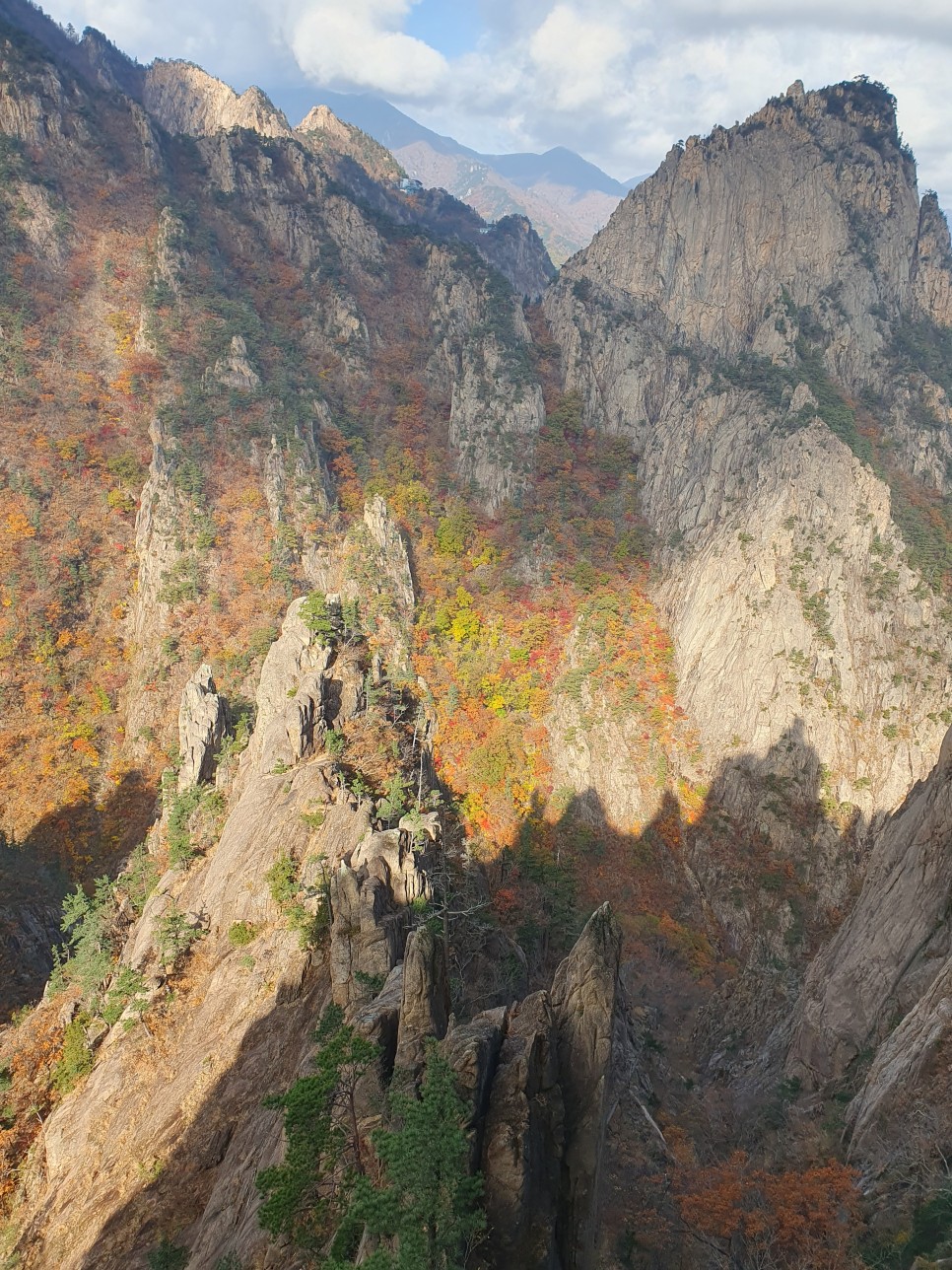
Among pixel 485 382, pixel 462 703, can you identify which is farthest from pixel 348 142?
pixel 462 703

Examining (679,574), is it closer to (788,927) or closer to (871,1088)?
(788,927)

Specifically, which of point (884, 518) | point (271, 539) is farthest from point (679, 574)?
point (271, 539)

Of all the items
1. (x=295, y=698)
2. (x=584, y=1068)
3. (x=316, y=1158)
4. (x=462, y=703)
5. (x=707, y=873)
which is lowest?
(x=707, y=873)

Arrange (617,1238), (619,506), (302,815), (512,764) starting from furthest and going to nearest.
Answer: (619,506) < (512,764) < (302,815) < (617,1238)

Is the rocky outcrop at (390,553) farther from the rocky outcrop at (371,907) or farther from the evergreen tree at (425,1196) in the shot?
the evergreen tree at (425,1196)

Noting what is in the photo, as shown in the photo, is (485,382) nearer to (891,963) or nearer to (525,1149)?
(891,963)

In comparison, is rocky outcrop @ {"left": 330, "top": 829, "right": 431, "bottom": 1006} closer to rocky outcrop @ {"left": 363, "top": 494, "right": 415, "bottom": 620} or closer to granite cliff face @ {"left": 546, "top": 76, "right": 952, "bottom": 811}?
granite cliff face @ {"left": 546, "top": 76, "right": 952, "bottom": 811}
